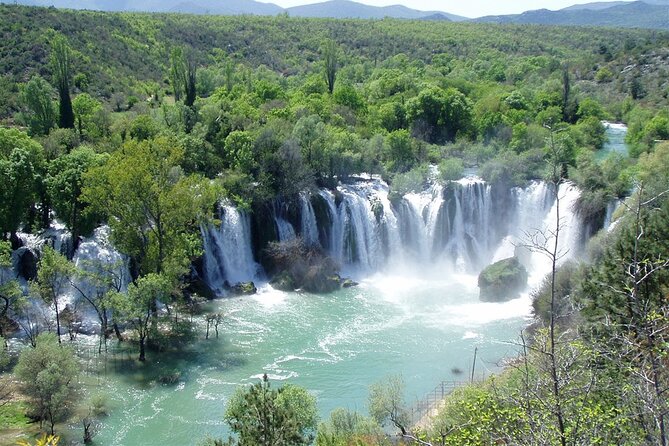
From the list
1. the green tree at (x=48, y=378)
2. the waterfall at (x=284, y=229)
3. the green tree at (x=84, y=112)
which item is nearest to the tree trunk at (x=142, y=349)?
the green tree at (x=48, y=378)

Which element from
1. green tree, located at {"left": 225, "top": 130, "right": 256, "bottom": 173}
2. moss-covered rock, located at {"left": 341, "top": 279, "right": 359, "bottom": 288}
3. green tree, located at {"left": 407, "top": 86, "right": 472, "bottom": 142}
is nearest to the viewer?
moss-covered rock, located at {"left": 341, "top": 279, "right": 359, "bottom": 288}

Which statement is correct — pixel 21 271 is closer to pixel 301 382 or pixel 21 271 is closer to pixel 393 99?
pixel 301 382

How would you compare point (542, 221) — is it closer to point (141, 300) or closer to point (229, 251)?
point (229, 251)

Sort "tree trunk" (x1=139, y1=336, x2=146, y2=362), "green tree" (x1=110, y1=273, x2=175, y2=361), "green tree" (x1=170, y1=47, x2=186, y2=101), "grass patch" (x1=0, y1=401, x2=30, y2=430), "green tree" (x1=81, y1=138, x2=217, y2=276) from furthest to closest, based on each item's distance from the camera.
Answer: "green tree" (x1=170, y1=47, x2=186, y2=101) < "green tree" (x1=81, y1=138, x2=217, y2=276) < "tree trunk" (x1=139, y1=336, x2=146, y2=362) < "green tree" (x1=110, y1=273, x2=175, y2=361) < "grass patch" (x1=0, y1=401, x2=30, y2=430)

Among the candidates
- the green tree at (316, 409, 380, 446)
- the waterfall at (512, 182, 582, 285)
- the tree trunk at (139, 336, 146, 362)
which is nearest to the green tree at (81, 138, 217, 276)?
the tree trunk at (139, 336, 146, 362)

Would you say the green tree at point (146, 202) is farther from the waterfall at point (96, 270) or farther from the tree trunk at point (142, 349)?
the tree trunk at point (142, 349)

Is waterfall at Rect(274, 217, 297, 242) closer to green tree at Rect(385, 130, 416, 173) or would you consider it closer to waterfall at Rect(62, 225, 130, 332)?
waterfall at Rect(62, 225, 130, 332)

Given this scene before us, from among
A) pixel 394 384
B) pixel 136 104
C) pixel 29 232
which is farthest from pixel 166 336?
pixel 136 104
